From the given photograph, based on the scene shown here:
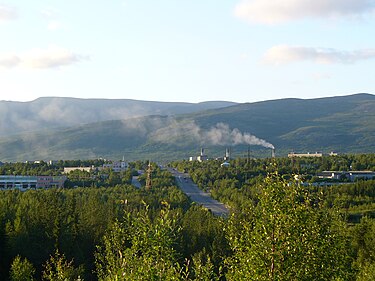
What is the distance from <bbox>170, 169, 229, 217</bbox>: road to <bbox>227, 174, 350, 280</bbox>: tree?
168 feet

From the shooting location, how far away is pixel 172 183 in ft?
330

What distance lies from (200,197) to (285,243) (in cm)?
7712

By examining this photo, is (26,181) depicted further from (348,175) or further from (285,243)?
(285,243)

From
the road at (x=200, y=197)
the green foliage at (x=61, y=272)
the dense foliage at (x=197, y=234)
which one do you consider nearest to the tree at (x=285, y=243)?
the dense foliage at (x=197, y=234)

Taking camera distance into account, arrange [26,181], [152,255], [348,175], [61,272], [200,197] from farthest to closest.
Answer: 1. [348,175]
2. [26,181]
3. [200,197]
4. [61,272]
5. [152,255]

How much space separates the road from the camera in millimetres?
79575

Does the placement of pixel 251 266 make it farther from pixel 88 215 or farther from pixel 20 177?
→ pixel 20 177

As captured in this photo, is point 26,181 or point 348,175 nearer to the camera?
point 26,181

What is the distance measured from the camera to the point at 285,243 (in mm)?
17328

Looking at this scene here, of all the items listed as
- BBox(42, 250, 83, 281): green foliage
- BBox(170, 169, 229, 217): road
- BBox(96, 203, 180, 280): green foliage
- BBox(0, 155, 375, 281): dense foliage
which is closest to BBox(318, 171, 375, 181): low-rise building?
BBox(0, 155, 375, 281): dense foliage

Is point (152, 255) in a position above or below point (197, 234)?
above

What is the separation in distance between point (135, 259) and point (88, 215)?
109ft

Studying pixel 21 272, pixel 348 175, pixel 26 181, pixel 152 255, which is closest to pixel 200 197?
pixel 26 181

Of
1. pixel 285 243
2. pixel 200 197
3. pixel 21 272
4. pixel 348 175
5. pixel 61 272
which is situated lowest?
Result: pixel 200 197
